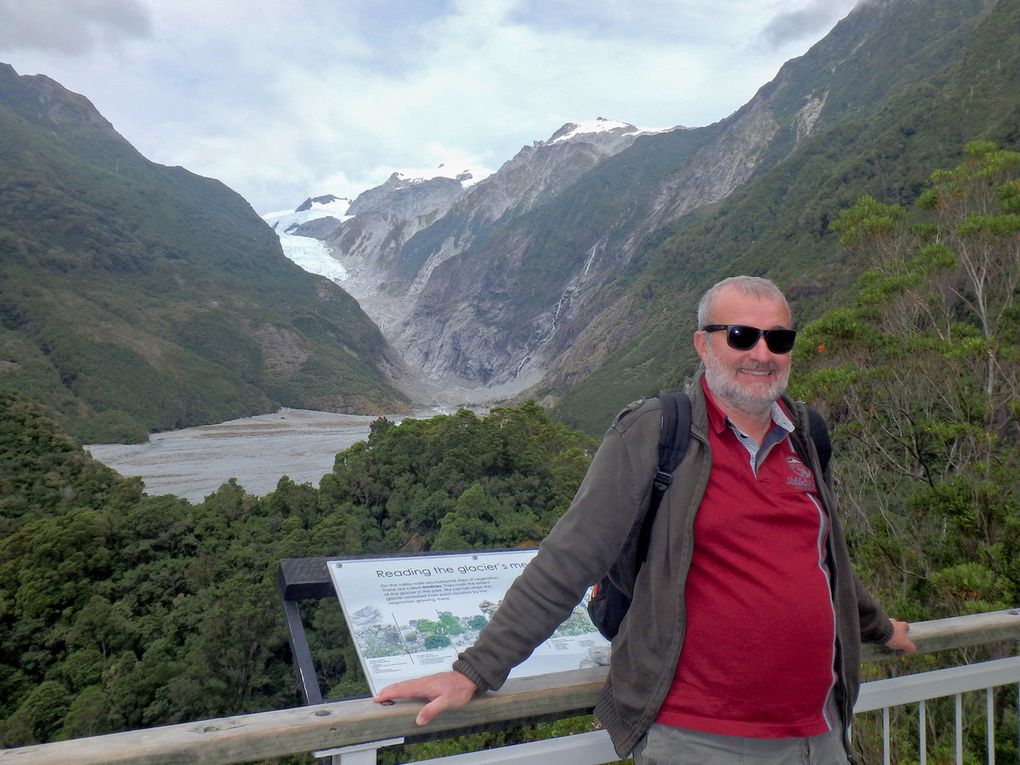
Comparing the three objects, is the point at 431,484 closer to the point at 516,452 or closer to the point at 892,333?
the point at 516,452

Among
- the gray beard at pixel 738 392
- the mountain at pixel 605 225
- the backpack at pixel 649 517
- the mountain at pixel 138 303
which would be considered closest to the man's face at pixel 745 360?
the gray beard at pixel 738 392

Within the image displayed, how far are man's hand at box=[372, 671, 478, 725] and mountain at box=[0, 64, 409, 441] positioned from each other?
42743mm

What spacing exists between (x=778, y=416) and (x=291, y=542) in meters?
9.42

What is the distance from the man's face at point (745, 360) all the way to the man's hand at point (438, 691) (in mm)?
867

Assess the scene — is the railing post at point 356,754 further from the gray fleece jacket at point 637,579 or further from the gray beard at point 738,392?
the gray beard at point 738,392


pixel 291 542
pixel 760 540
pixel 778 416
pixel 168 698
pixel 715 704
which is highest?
pixel 778 416

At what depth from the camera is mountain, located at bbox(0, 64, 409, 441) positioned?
54.2 m

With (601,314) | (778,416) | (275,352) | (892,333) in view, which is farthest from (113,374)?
(778,416)

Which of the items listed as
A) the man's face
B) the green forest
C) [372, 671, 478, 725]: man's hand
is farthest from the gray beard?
the green forest

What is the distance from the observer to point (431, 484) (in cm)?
1126

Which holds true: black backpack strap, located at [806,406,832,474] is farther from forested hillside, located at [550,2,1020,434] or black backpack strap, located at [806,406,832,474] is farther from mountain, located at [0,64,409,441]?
mountain, located at [0,64,409,441]

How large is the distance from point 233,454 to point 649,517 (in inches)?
1754

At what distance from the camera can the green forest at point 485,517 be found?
582 centimetres

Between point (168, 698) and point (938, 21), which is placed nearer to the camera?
point (168, 698)
